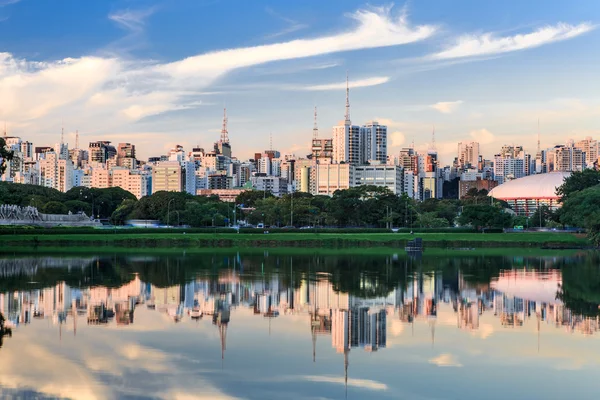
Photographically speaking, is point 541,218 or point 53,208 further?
point 541,218

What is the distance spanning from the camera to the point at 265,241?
68.1m

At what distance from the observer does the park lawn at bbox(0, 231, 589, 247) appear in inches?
2613

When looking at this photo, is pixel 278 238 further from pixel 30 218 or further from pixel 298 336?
pixel 298 336

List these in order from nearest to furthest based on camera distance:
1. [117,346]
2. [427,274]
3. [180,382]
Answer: [180,382] < [117,346] < [427,274]

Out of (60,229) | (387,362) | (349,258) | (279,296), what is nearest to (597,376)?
(387,362)

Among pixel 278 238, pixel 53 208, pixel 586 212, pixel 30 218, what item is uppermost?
pixel 53 208

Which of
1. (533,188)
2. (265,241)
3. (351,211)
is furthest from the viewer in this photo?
(533,188)

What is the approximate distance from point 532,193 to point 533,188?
1.90m

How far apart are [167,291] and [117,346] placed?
1128 cm

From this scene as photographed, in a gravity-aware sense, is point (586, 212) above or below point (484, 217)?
above

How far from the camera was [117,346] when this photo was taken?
17844mm

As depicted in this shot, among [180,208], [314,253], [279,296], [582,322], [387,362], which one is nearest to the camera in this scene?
[387,362]

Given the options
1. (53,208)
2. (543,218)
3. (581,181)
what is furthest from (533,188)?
(53,208)

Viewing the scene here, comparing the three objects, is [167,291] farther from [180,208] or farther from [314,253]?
[180,208]
